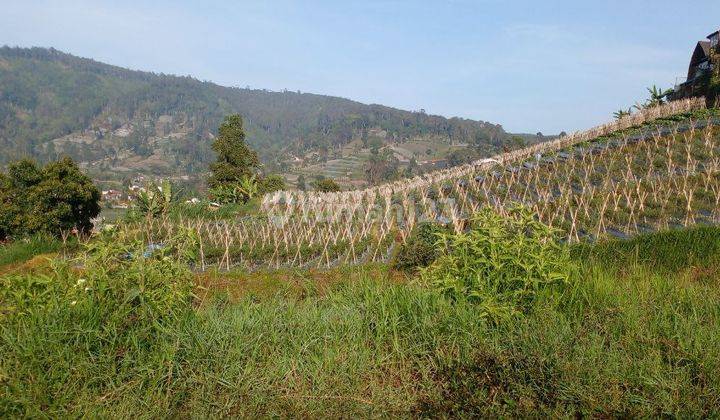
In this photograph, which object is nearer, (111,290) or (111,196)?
(111,290)

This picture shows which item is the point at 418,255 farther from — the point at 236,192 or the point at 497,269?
the point at 236,192

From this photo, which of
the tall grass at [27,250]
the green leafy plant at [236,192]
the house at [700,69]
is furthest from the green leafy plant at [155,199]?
the house at [700,69]

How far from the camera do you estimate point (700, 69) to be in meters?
30.8

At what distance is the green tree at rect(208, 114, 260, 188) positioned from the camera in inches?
873

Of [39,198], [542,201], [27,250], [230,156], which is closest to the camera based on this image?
[27,250]

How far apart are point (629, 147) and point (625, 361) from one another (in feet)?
47.2

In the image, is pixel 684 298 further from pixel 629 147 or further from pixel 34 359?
pixel 629 147

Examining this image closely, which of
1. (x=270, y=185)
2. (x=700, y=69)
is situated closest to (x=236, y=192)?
(x=270, y=185)

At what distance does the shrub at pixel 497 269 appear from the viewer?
3.72 metres

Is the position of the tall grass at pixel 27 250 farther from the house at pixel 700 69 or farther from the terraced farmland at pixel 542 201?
the house at pixel 700 69

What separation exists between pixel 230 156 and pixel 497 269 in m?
20.0

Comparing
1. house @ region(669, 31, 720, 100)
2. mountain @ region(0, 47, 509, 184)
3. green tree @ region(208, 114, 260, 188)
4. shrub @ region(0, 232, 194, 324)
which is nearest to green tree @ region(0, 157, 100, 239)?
green tree @ region(208, 114, 260, 188)

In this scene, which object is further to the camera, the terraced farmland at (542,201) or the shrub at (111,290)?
the terraced farmland at (542,201)

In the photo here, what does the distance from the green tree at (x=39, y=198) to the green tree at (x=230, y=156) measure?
7.72 metres
